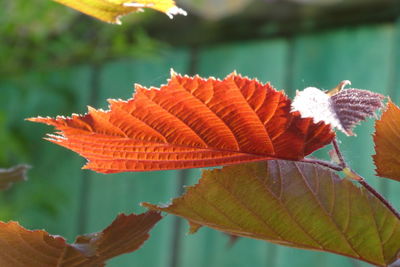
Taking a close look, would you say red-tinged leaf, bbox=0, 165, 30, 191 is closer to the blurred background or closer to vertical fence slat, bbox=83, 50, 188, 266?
the blurred background

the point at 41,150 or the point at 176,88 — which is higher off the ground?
the point at 41,150

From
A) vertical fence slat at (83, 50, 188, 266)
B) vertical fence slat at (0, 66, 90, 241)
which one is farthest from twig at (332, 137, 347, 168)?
vertical fence slat at (0, 66, 90, 241)

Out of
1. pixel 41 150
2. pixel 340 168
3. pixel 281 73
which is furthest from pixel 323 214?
pixel 41 150

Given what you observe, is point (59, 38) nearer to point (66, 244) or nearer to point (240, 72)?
point (240, 72)

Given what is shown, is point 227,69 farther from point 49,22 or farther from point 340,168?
point 340,168

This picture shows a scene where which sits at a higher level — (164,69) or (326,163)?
(164,69)

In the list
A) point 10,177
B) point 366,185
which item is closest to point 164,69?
point 10,177
